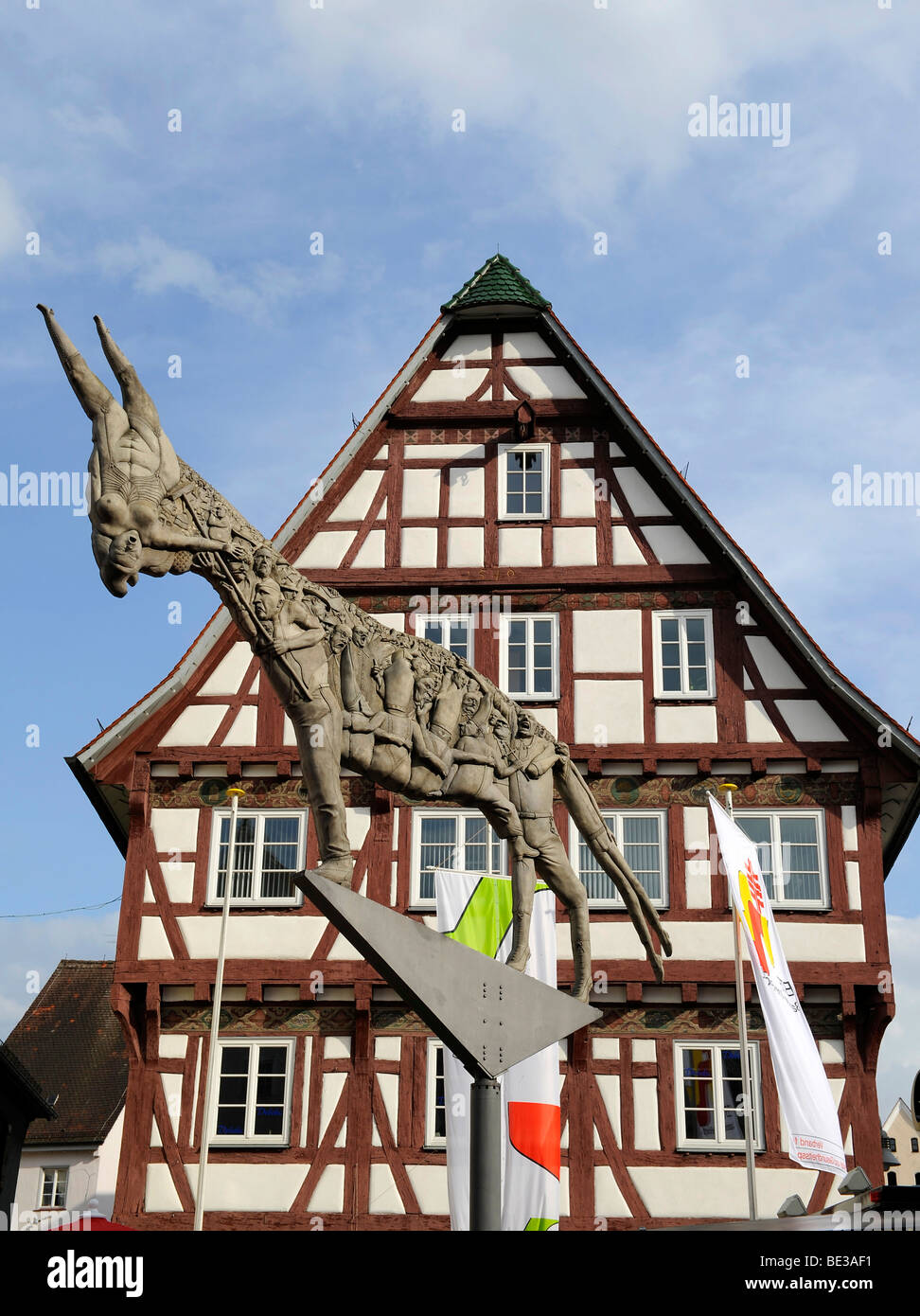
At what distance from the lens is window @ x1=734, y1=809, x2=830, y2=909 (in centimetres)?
1839

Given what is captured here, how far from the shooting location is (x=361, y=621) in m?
8.28

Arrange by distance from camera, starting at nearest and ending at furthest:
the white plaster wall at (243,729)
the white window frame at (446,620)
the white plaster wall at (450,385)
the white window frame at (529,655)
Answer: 1. the white plaster wall at (243,729)
2. the white window frame at (529,655)
3. the white window frame at (446,620)
4. the white plaster wall at (450,385)

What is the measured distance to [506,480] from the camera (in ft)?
68.9

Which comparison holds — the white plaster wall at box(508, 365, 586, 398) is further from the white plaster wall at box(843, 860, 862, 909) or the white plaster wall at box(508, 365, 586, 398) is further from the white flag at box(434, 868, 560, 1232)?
the white flag at box(434, 868, 560, 1232)

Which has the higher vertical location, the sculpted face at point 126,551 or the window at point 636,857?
the window at point 636,857

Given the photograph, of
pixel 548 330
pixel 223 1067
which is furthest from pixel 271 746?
pixel 548 330

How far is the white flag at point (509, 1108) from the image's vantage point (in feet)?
47.0

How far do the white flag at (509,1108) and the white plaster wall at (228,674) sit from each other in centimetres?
573

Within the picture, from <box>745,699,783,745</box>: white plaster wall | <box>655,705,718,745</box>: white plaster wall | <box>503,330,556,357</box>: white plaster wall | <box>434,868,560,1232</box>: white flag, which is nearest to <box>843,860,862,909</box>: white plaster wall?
<box>745,699,783,745</box>: white plaster wall

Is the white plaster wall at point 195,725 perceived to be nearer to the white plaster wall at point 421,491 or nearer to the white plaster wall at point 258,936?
the white plaster wall at point 258,936

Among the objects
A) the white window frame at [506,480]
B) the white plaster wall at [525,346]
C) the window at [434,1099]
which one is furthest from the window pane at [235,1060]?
the white plaster wall at [525,346]

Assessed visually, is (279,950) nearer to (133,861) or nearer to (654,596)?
(133,861)

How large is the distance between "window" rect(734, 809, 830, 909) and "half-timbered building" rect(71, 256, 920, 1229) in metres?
0.03
